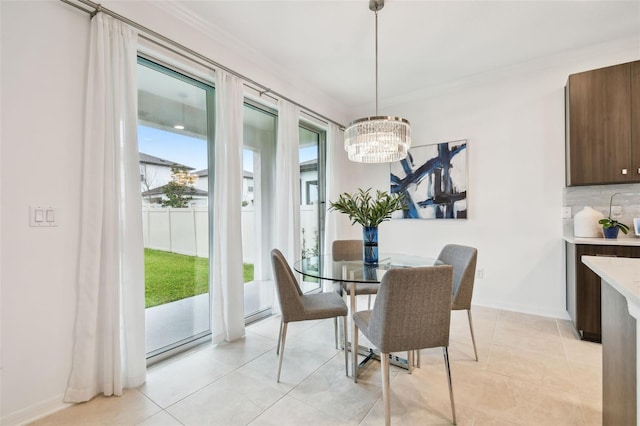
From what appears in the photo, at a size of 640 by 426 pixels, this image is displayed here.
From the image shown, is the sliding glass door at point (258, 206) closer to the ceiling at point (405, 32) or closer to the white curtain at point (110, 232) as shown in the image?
the ceiling at point (405, 32)

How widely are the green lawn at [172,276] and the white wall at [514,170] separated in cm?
287

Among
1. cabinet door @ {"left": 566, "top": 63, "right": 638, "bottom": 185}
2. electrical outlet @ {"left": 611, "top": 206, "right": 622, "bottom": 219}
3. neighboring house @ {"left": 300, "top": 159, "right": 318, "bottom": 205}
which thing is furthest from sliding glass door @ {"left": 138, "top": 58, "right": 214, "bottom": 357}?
electrical outlet @ {"left": 611, "top": 206, "right": 622, "bottom": 219}

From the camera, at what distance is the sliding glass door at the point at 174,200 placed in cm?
231

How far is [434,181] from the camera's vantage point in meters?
3.79

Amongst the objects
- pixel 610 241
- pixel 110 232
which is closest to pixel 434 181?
pixel 610 241

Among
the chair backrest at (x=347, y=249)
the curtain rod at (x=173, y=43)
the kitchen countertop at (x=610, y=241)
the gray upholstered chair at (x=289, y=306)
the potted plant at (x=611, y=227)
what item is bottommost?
the gray upholstered chair at (x=289, y=306)

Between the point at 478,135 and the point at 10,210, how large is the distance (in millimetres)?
4277

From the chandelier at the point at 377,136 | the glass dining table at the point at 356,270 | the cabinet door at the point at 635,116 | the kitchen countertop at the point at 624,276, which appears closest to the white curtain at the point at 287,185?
the glass dining table at the point at 356,270

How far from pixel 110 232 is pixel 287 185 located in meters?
1.81

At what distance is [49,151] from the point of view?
1698 millimetres

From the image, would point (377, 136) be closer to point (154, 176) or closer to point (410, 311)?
point (410, 311)

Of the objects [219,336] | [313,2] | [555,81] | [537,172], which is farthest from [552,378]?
[313,2]

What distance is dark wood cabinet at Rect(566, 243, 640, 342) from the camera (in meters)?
2.44

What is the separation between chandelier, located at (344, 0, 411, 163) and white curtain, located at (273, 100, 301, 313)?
3.32 ft
